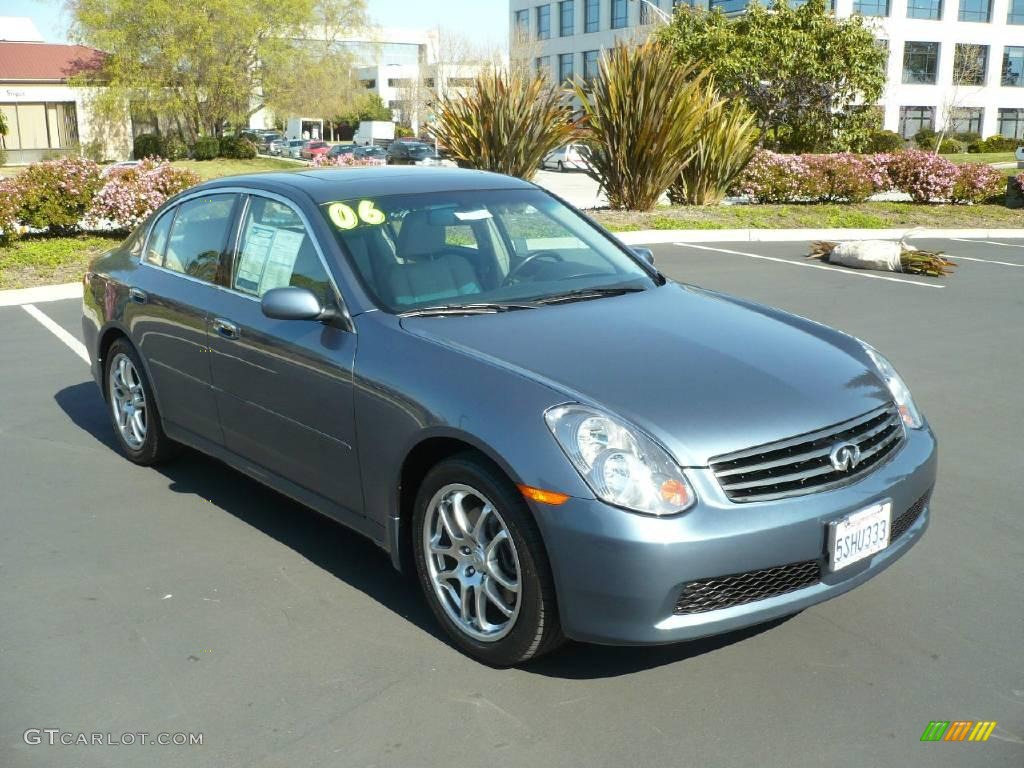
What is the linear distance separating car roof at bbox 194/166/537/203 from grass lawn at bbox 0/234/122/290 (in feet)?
27.4

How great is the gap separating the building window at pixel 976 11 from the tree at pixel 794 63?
3157cm

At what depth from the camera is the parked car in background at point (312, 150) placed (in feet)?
196

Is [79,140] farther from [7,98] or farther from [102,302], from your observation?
[102,302]

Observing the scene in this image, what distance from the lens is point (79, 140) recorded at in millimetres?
55594

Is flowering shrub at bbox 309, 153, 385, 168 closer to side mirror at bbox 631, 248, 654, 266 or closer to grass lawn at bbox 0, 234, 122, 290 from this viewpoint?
grass lawn at bbox 0, 234, 122, 290

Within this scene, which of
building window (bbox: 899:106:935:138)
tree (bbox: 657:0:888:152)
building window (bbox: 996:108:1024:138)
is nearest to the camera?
tree (bbox: 657:0:888:152)

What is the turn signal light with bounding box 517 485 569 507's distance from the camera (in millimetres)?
3244

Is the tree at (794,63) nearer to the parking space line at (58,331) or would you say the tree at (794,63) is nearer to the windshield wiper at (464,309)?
the parking space line at (58,331)

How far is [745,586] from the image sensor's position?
3.34 m

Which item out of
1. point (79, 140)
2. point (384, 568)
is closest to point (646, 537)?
point (384, 568)

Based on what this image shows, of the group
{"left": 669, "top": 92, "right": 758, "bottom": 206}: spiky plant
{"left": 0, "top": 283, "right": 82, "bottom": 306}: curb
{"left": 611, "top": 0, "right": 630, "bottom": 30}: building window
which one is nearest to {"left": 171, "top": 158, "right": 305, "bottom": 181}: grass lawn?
{"left": 669, "top": 92, "right": 758, "bottom": 206}: spiky plant

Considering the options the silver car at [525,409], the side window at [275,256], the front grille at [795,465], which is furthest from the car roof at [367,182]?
the front grille at [795,465]

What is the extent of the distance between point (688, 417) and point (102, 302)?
3.94m

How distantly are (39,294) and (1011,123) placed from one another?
6373cm
